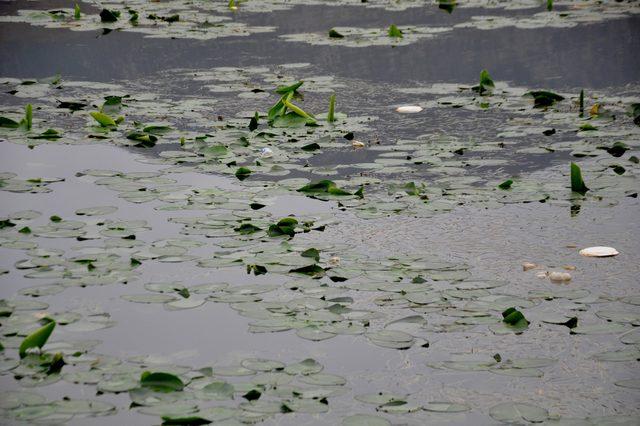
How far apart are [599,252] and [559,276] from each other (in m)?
0.28

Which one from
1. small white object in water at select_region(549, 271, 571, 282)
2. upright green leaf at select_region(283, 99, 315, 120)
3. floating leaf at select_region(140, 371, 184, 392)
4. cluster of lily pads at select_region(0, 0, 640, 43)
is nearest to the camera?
floating leaf at select_region(140, 371, 184, 392)

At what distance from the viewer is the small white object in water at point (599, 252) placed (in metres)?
3.30

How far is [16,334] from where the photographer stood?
8.64ft

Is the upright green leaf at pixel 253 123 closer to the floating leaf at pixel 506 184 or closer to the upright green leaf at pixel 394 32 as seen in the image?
the floating leaf at pixel 506 184

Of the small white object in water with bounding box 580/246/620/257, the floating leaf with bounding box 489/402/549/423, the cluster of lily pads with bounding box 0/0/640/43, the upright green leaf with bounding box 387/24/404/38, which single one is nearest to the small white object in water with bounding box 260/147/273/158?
the small white object in water with bounding box 580/246/620/257

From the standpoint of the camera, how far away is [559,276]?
310 centimetres

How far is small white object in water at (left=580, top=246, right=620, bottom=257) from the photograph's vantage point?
130 inches

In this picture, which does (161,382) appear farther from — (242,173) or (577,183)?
(577,183)

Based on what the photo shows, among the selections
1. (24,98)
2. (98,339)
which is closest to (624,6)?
(24,98)

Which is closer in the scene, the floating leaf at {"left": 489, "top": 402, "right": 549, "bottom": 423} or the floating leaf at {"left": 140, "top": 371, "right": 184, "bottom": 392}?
the floating leaf at {"left": 489, "top": 402, "right": 549, "bottom": 423}

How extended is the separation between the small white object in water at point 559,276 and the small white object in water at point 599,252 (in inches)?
8.5

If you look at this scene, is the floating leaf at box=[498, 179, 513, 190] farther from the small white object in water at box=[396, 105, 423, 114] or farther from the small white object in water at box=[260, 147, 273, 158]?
the small white object in water at box=[396, 105, 423, 114]

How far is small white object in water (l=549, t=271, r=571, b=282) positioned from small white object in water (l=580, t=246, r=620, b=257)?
216mm

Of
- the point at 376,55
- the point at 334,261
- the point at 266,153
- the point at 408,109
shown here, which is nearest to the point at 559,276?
the point at 334,261
